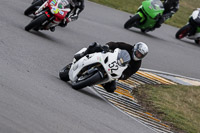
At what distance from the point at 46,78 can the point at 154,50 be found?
7638 millimetres

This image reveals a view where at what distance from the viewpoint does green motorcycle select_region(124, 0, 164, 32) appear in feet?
59.8

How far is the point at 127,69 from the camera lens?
10.2m

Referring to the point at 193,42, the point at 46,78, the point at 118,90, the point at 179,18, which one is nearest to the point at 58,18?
the point at 118,90

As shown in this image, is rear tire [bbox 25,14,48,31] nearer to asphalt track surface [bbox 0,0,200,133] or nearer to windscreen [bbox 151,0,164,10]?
asphalt track surface [bbox 0,0,200,133]

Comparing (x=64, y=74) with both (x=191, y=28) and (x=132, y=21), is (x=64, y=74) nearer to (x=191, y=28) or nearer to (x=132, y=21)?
(x=132, y=21)

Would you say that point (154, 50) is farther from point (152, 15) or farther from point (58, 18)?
point (58, 18)

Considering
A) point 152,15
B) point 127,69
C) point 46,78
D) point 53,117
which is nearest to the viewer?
point 53,117

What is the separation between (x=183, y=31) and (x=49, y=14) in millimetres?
8221

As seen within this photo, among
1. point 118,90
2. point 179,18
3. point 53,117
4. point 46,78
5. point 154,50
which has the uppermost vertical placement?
point 53,117

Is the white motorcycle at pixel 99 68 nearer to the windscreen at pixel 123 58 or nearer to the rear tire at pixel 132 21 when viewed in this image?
the windscreen at pixel 123 58

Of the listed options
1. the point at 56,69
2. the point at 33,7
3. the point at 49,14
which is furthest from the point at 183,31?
the point at 56,69

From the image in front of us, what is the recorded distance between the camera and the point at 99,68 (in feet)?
31.8

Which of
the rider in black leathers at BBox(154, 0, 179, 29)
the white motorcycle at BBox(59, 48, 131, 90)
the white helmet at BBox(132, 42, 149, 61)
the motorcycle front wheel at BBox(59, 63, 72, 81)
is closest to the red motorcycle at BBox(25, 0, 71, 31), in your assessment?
the motorcycle front wheel at BBox(59, 63, 72, 81)

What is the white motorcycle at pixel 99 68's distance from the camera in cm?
958
